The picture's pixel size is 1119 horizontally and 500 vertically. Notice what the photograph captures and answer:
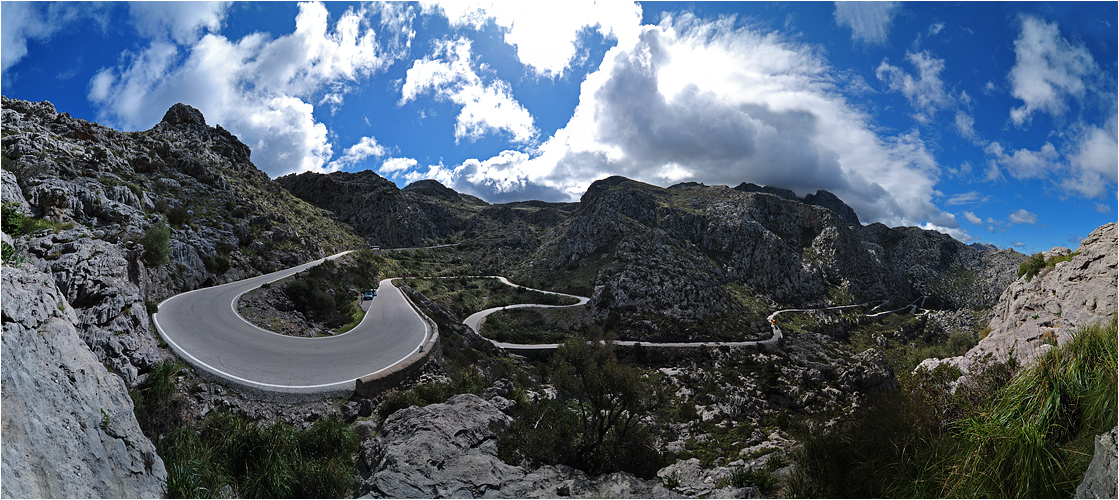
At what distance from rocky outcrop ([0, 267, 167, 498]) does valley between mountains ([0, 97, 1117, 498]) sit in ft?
0.11

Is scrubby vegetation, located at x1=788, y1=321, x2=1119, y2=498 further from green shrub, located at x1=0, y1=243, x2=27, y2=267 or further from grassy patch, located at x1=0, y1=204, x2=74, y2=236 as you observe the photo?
grassy patch, located at x1=0, y1=204, x2=74, y2=236

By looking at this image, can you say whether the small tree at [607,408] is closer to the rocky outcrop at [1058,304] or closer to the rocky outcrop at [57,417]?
the rocky outcrop at [1058,304]

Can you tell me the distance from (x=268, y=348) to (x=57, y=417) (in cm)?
1327

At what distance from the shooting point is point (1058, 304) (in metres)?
7.60

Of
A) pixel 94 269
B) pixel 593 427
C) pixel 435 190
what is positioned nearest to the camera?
pixel 593 427

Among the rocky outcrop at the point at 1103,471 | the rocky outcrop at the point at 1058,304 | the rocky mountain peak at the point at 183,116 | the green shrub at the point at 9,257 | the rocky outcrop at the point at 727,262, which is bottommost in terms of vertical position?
the rocky outcrop at the point at 1103,471

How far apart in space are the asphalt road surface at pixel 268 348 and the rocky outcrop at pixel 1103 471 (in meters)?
17.2

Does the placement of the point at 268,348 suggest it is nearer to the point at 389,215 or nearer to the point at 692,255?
the point at 692,255

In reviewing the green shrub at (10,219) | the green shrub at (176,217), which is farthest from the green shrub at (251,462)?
the green shrub at (176,217)

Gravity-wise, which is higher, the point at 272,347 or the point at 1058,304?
the point at 1058,304

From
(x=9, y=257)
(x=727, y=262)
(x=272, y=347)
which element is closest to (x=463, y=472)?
(x=9, y=257)

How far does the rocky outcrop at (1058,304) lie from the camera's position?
6230 mm

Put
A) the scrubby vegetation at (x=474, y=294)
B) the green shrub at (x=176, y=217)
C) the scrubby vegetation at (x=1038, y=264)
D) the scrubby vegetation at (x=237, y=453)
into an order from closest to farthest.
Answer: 1. the scrubby vegetation at (x=237, y=453)
2. the scrubby vegetation at (x=1038, y=264)
3. the green shrub at (x=176, y=217)
4. the scrubby vegetation at (x=474, y=294)

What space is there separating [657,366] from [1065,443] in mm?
41977
